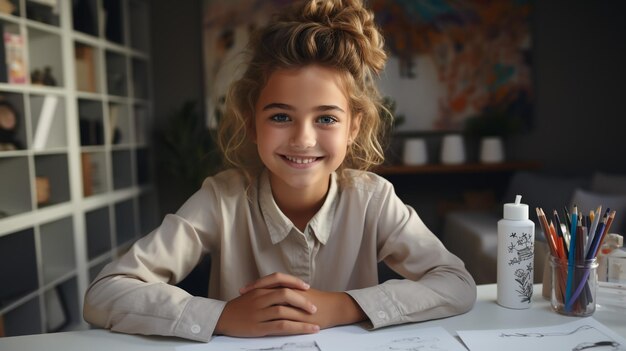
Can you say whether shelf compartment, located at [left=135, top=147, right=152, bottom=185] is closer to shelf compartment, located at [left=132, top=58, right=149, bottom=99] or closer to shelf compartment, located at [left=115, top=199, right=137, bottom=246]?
shelf compartment, located at [left=115, top=199, right=137, bottom=246]

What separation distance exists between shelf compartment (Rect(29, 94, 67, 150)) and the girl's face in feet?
5.63

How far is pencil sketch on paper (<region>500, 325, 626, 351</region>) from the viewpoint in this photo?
0.74 m

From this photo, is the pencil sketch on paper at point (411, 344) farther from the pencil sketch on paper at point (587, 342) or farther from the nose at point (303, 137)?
the nose at point (303, 137)

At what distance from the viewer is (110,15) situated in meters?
3.15

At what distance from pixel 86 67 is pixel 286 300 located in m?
2.45

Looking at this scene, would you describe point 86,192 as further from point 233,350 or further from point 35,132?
point 233,350

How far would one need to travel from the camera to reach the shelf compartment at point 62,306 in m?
2.50

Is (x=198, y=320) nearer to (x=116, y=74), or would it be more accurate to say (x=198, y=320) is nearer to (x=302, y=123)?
(x=302, y=123)

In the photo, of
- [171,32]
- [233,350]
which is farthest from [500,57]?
[233,350]

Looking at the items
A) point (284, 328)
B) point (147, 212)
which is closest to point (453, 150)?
point (147, 212)

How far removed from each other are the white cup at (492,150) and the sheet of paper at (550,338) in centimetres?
289

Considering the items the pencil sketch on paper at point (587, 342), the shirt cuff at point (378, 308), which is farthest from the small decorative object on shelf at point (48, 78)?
the pencil sketch on paper at point (587, 342)

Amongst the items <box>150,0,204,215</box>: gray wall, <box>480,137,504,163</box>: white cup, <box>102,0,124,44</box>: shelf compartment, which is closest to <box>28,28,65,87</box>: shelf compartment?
<box>102,0,124,44</box>: shelf compartment

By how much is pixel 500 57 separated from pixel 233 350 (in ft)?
11.6
